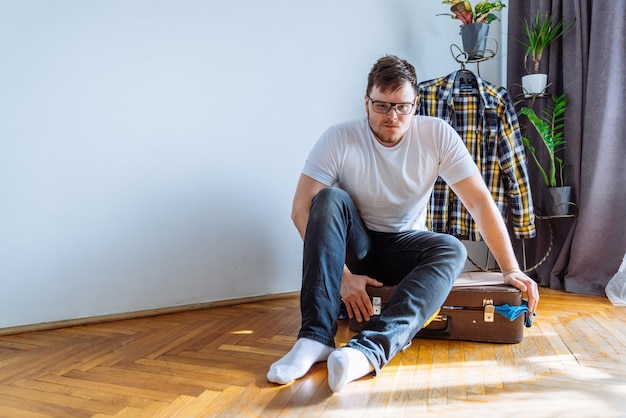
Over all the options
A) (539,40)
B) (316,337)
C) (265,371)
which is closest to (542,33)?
(539,40)

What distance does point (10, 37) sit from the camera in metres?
1.68

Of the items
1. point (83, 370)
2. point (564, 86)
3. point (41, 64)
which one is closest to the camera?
point (83, 370)

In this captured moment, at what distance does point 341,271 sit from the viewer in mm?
1355

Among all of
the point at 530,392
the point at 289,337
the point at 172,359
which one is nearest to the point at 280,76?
the point at 289,337

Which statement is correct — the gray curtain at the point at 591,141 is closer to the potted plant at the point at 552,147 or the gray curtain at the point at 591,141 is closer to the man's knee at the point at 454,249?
the potted plant at the point at 552,147

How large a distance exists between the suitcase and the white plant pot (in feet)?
4.14

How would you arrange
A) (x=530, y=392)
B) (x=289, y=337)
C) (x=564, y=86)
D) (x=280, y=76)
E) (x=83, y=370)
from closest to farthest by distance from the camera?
(x=530, y=392)
(x=83, y=370)
(x=289, y=337)
(x=280, y=76)
(x=564, y=86)

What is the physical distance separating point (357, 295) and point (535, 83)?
157 centimetres

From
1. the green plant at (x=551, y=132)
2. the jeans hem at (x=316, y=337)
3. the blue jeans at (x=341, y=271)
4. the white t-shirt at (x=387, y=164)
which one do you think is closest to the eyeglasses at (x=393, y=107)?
the white t-shirt at (x=387, y=164)

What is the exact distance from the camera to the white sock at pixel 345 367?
3.61 feet

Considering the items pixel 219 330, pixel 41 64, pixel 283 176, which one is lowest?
pixel 219 330

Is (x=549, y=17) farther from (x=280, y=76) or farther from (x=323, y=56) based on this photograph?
(x=280, y=76)

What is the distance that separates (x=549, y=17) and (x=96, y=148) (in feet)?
7.10

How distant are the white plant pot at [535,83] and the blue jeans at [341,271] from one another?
1.32m
